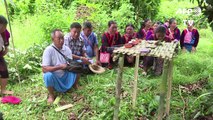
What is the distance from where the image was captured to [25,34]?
323 inches

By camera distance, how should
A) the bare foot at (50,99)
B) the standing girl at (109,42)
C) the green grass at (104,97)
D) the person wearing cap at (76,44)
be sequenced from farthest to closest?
the standing girl at (109,42) < the person wearing cap at (76,44) < the bare foot at (50,99) < the green grass at (104,97)

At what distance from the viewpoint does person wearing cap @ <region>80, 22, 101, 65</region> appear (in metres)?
5.79

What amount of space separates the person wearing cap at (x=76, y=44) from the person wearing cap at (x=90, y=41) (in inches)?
16.9

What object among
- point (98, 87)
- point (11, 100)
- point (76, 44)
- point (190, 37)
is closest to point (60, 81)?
point (98, 87)

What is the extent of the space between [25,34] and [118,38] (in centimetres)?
352

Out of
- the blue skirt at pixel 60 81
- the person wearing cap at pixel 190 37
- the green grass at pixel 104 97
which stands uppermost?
the person wearing cap at pixel 190 37

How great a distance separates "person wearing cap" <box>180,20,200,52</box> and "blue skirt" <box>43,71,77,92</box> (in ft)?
13.3

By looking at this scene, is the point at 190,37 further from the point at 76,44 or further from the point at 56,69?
the point at 56,69

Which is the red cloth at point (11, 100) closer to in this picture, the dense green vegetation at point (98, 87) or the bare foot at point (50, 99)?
the dense green vegetation at point (98, 87)

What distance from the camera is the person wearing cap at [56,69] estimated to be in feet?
14.6

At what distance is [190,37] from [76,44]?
147 inches

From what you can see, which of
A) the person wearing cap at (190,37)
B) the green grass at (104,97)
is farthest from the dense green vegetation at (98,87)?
the person wearing cap at (190,37)

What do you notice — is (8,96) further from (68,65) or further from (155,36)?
(155,36)

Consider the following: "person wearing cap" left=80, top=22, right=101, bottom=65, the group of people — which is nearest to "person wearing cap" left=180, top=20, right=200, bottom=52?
the group of people
